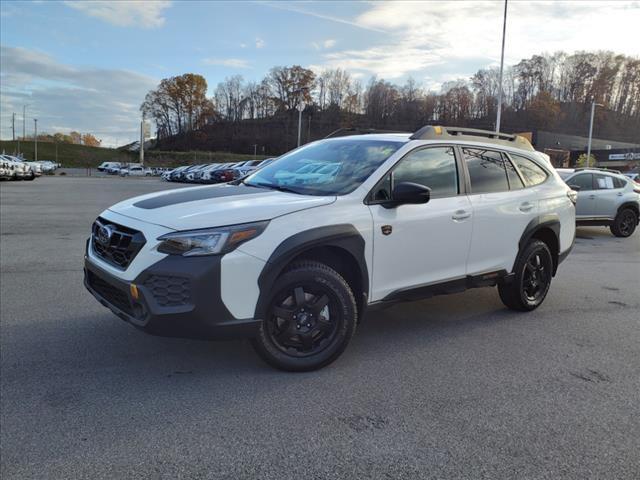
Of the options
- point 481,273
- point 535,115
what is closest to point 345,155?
point 481,273

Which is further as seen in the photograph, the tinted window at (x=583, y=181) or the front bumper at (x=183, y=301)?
the tinted window at (x=583, y=181)

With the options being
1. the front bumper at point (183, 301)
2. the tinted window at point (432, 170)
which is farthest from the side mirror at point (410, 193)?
the front bumper at point (183, 301)

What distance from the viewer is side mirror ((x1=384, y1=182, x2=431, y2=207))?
3.67 m

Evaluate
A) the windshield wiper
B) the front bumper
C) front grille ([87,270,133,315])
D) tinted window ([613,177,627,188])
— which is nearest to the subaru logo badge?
front grille ([87,270,133,315])

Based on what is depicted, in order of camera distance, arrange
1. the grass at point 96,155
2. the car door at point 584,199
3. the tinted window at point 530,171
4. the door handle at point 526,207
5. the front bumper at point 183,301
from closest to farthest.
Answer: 1. the front bumper at point 183,301
2. the door handle at point 526,207
3. the tinted window at point 530,171
4. the car door at point 584,199
5. the grass at point 96,155

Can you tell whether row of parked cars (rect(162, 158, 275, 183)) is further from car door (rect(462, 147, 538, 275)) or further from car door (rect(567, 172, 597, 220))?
car door (rect(462, 147, 538, 275))

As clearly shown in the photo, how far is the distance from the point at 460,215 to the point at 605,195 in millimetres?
9708

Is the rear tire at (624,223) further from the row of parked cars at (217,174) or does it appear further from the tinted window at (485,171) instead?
the row of parked cars at (217,174)

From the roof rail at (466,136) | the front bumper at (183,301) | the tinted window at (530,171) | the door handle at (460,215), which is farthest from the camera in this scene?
the tinted window at (530,171)

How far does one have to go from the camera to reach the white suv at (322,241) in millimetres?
3145

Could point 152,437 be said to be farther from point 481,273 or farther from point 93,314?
point 481,273

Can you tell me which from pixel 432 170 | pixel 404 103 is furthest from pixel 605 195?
pixel 404 103

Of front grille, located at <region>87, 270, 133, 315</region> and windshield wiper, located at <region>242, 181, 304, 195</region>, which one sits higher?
windshield wiper, located at <region>242, 181, 304, 195</region>

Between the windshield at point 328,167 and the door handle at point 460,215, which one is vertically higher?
the windshield at point 328,167
